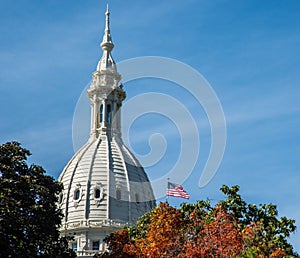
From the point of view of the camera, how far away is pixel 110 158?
110812mm

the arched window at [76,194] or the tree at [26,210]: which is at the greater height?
the arched window at [76,194]

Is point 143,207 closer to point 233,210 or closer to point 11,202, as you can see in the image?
point 233,210

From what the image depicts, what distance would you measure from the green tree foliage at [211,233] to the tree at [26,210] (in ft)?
16.0

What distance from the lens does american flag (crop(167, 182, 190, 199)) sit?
60888 mm

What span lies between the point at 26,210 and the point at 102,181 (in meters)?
61.1

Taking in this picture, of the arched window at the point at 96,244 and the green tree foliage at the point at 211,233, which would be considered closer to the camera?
the green tree foliage at the point at 211,233

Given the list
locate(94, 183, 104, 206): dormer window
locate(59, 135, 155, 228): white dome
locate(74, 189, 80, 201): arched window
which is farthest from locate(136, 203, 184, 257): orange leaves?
locate(74, 189, 80, 201): arched window

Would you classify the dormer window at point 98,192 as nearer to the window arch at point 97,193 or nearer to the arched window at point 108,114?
the window arch at point 97,193

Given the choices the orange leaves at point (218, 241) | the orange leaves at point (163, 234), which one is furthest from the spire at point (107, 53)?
the orange leaves at point (218, 241)

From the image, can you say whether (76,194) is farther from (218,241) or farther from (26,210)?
(218,241)

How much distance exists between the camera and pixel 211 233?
46.8m

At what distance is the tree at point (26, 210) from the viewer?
44906 millimetres

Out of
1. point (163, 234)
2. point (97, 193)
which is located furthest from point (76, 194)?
point (163, 234)

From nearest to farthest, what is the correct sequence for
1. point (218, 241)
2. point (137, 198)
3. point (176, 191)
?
point (218, 241)
point (176, 191)
point (137, 198)
